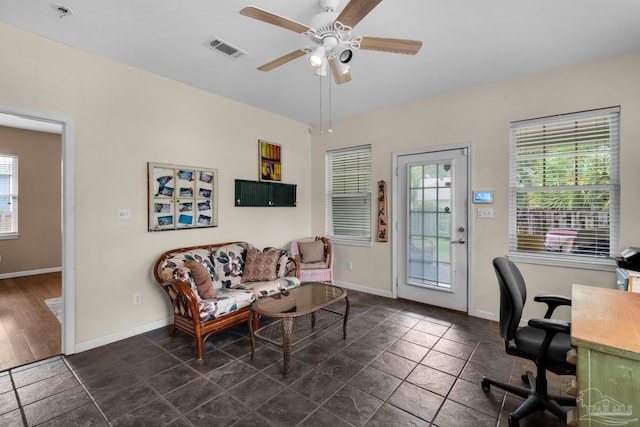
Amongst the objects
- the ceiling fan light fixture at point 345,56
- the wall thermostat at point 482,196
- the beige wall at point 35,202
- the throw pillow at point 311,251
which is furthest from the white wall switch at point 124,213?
the beige wall at point 35,202

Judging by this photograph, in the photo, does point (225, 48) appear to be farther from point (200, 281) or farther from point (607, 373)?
point (607, 373)

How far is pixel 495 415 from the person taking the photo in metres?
1.92

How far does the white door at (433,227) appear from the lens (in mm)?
3752

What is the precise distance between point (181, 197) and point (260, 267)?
1255 mm

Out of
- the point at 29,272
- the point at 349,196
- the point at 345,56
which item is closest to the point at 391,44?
the point at 345,56

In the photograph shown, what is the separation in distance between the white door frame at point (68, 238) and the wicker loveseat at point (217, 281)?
0.71 m

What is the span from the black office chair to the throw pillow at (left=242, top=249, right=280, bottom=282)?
2444mm

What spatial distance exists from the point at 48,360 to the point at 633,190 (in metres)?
5.54

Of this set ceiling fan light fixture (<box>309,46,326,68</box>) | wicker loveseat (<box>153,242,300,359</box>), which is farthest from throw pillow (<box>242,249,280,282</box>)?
ceiling fan light fixture (<box>309,46,326,68</box>)

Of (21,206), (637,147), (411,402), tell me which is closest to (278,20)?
(411,402)

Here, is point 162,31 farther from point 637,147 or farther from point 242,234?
point 637,147

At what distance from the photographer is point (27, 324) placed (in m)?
3.32

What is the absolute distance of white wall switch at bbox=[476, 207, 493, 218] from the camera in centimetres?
353

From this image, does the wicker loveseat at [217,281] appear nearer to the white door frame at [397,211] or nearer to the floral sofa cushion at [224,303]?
the floral sofa cushion at [224,303]
